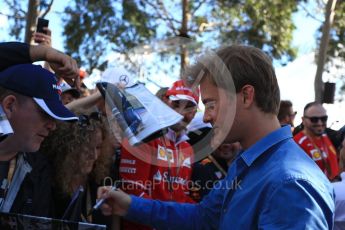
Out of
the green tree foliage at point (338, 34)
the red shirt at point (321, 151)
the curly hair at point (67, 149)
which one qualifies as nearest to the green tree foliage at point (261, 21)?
the green tree foliage at point (338, 34)

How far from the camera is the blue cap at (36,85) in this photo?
8.48ft

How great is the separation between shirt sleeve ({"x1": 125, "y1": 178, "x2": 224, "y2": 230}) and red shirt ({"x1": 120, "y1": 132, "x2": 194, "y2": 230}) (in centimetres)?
127

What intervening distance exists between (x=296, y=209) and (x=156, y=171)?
254cm

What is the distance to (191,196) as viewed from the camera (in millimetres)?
4824

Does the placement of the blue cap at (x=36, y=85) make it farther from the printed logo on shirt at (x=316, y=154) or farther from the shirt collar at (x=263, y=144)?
the printed logo on shirt at (x=316, y=154)

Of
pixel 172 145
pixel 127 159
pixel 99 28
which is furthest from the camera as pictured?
pixel 99 28

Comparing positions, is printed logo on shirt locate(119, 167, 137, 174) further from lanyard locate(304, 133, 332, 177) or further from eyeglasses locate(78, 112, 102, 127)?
lanyard locate(304, 133, 332, 177)

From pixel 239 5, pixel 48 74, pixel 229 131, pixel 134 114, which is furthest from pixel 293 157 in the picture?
pixel 239 5

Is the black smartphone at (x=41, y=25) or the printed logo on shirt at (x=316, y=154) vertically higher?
the black smartphone at (x=41, y=25)

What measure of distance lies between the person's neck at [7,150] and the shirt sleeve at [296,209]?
4.55 feet

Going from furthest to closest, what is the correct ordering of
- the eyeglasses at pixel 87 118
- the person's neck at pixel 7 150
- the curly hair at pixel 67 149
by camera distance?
1. the eyeglasses at pixel 87 118
2. the curly hair at pixel 67 149
3. the person's neck at pixel 7 150

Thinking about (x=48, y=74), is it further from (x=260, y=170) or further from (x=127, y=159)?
(x=127, y=159)

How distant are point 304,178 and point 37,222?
3.35ft

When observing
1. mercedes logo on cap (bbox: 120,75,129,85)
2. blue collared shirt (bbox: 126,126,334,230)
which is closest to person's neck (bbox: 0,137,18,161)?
mercedes logo on cap (bbox: 120,75,129,85)
